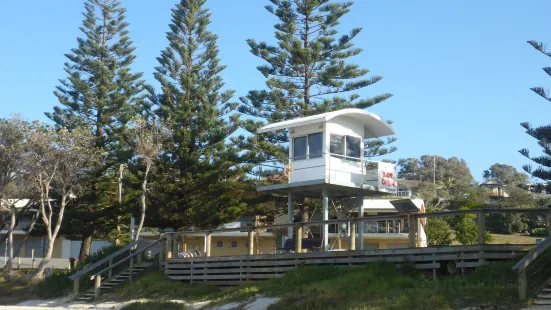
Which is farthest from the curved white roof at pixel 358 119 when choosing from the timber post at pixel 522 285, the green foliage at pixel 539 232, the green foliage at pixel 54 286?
the green foliage at pixel 539 232

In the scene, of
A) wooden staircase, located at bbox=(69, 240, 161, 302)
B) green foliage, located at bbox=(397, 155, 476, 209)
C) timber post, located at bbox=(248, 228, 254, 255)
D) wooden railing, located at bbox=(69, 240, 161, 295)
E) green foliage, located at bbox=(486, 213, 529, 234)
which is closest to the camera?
timber post, located at bbox=(248, 228, 254, 255)

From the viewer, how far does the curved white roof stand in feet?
75.6

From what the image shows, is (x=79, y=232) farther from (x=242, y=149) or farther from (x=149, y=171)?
(x=242, y=149)

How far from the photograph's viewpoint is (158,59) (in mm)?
34656

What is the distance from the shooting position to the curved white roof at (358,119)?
23.0 metres

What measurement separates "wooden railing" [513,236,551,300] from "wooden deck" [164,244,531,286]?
0.93 m

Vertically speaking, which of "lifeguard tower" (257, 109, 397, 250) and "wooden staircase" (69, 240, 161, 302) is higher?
"lifeguard tower" (257, 109, 397, 250)

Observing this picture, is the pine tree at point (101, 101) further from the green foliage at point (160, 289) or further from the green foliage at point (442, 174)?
the green foliage at point (442, 174)

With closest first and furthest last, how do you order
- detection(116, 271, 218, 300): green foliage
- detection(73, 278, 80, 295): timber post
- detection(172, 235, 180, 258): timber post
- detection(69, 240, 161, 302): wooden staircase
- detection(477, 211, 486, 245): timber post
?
detection(477, 211, 486, 245): timber post < detection(116, 271, 218, 300): green foliage < detection(172, 235, 180, 258): timber post < detection(69, 240, 161, 302): wooden staircase < detection(73, 278, 80, 295): timber post

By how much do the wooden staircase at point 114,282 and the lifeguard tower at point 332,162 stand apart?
4.81 metres

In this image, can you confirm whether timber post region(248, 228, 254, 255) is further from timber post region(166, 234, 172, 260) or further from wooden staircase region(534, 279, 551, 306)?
wooden staircase region(534, 279, 551, 306)

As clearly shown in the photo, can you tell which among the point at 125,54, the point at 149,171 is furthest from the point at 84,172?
the point at 125,54

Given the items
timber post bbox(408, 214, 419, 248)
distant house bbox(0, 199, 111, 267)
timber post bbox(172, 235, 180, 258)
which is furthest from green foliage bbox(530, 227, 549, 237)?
distant house bbox(0, 199, 111, 267)

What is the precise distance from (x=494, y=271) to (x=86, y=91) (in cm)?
2697
